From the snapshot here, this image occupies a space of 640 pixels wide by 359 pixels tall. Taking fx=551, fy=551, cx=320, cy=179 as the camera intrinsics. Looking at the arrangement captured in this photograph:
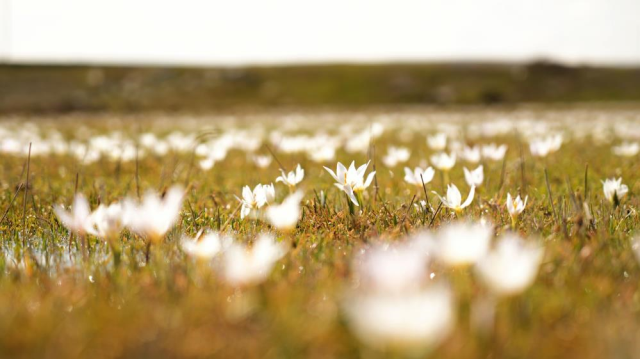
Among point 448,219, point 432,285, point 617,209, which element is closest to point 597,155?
point 617,209

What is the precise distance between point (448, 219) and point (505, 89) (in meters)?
62.2

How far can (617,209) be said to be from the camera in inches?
126

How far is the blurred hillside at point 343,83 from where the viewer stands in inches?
2196

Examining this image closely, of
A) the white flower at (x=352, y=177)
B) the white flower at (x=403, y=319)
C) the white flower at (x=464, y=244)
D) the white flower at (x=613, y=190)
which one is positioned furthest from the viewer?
the white flower at (x=613, y=190)

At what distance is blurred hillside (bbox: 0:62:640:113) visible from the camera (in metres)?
55.8

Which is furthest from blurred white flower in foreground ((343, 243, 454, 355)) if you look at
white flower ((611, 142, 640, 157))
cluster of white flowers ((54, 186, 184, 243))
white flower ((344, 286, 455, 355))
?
white flower ((611, 142, 640, 157))

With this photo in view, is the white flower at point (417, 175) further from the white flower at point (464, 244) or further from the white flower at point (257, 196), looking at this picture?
the white flower at point (464, 244)

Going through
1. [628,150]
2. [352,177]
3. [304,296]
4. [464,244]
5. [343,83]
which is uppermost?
[464,244]

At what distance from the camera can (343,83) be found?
6706 cm

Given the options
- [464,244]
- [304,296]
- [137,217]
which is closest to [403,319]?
[464,244]

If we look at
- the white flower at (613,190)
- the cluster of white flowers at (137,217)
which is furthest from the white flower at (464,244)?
the white flower at (613,190)

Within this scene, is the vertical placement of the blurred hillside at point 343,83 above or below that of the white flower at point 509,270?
below

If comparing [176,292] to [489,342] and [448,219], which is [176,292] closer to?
[489,342]

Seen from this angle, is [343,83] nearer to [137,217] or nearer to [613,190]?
→ [613,190]
